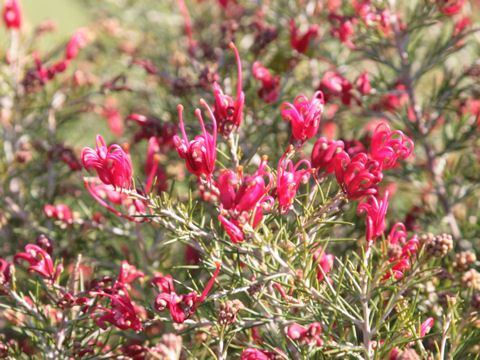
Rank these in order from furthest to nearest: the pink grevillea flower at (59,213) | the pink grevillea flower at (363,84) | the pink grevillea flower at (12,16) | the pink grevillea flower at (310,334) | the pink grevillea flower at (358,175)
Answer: the pink grevillea flower at (12,16) → the pink grevillea flower at (363,84) → the pink grevillea flower at (59,213) → the pink grevillea flower at (358,175) → the pink grevillea flower at (310,334)

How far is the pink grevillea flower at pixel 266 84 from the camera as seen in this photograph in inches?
54.5

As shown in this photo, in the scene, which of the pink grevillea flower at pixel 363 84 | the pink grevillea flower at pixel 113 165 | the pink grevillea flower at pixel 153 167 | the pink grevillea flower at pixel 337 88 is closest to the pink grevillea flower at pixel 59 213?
the pink grevillea flower at pixel 153 167

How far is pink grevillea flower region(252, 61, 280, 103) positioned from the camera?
1.39 metres

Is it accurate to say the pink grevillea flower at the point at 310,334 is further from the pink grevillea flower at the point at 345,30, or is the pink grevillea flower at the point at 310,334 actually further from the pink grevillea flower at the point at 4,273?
the pink grevillea flower at the point at 345,30

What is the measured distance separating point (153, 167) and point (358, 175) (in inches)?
22.0

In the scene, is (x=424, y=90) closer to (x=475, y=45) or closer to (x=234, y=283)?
(x=475, y=45)

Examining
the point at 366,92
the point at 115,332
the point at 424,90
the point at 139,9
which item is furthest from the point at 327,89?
the point at 139,9

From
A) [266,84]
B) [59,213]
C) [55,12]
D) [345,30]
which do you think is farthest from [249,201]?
[55,12]

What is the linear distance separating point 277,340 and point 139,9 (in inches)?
103

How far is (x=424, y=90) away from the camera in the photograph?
264 cm

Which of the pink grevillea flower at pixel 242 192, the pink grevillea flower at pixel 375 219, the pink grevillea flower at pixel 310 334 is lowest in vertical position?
the pink grevillea flower at pixel 310 334

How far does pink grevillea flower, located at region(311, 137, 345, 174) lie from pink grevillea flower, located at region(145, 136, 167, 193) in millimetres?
377

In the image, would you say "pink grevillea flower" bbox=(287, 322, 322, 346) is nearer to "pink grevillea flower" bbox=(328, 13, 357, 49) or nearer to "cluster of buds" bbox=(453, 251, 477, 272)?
"cluster of buds" bbox=(453, 251, 477, 272)

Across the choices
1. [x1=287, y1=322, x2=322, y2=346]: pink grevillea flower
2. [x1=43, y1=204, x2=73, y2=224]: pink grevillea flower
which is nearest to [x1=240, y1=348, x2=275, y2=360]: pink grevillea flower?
[x1=287, y1=322, x2=322, y2=346]: pink grevillea flower
